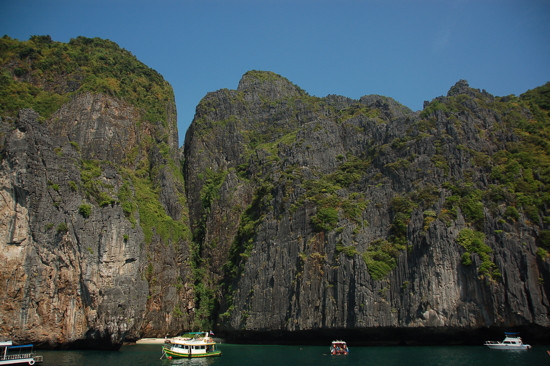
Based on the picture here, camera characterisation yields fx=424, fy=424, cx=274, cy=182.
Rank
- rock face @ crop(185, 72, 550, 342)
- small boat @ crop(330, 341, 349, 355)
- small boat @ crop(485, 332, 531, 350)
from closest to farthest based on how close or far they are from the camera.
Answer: small boat @ crop(485, 332, 531, 350) → small boat @ crop(330, 341, 349, 355) → rock face @ crop(185, 72, 550, 342)

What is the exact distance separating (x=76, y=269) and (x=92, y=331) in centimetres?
771

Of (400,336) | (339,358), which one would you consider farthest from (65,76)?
(400,336)

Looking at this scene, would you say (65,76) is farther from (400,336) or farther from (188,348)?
(400,336)

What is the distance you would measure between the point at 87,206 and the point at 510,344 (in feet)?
175

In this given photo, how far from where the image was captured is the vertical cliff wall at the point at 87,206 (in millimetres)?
48750

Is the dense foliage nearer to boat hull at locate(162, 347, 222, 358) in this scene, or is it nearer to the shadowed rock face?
the shadowed rock face

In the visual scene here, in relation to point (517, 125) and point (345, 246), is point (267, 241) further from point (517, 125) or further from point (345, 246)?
point (517, 125)

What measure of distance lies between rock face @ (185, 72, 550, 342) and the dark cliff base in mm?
358

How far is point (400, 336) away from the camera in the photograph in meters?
56.1

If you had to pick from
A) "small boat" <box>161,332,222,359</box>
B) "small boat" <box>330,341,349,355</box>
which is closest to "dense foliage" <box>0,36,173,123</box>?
"small boat" <box>161,332,222,359</box>

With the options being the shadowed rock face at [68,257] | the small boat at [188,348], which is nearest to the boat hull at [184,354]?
the small boat at [188,348]

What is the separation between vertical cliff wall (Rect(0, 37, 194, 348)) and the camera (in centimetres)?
4875

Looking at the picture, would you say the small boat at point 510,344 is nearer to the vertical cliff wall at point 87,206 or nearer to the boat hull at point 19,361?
the vertical cliff wall at point 87,206

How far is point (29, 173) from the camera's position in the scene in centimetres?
5103
